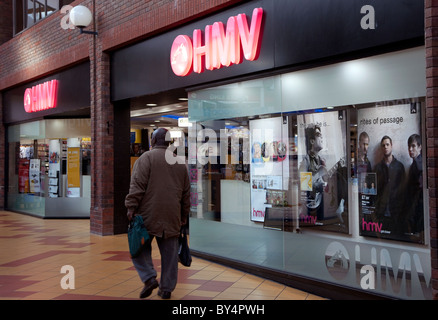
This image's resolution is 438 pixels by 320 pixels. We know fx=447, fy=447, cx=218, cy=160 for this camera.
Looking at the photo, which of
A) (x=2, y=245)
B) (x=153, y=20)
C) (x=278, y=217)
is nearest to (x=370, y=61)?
(x=278, y=217)

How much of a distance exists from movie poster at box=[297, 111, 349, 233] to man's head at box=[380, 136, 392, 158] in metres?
0.49

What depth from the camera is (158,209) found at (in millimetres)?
4668

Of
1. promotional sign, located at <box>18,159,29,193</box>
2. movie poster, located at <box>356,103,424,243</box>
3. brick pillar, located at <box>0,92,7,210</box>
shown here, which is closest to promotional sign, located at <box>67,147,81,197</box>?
promotional sign, located at <box>18,159,29,193</box>

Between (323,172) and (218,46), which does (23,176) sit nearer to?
(218,46)

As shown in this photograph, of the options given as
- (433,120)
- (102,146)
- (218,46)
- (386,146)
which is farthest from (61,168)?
(433,120)

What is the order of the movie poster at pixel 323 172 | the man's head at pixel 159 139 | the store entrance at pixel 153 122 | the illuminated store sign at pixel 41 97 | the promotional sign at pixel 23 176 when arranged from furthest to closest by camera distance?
the promotional sign at pixel 23 176, the illuminated store sign at pixel 41 97, the store entrance at pixel 153 122, the movie poster at pixel 323 172, the man's head at pixel 159 139

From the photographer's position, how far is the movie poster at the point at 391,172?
4477mm

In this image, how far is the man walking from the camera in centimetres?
465

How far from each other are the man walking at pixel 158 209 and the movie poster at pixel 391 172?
2.06m

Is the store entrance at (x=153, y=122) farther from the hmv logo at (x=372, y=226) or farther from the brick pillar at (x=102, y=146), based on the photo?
the hmv logo at (x=372, y=226)

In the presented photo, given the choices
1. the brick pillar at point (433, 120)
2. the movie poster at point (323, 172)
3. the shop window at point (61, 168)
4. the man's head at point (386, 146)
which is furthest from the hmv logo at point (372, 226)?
the shop window at point (61, 168)

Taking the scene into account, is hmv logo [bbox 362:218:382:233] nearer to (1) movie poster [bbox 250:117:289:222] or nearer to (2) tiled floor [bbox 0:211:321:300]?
(2) tiled floor [bbox 0:211:321:300]

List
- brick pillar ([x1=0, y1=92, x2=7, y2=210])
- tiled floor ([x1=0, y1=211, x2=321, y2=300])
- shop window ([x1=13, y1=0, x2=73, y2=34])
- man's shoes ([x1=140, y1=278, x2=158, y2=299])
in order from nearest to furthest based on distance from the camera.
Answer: man's shoes ([x1=140, y1=278, x2=158, y2=299]) → tiled floor ([x1=0, y1=211, x2=321, y2=300]) → shop window ([x1=13, y1=0, x2=73, y2=34]) → brick pillar ([x1=0, y1=92, x2=7, y2=210])
